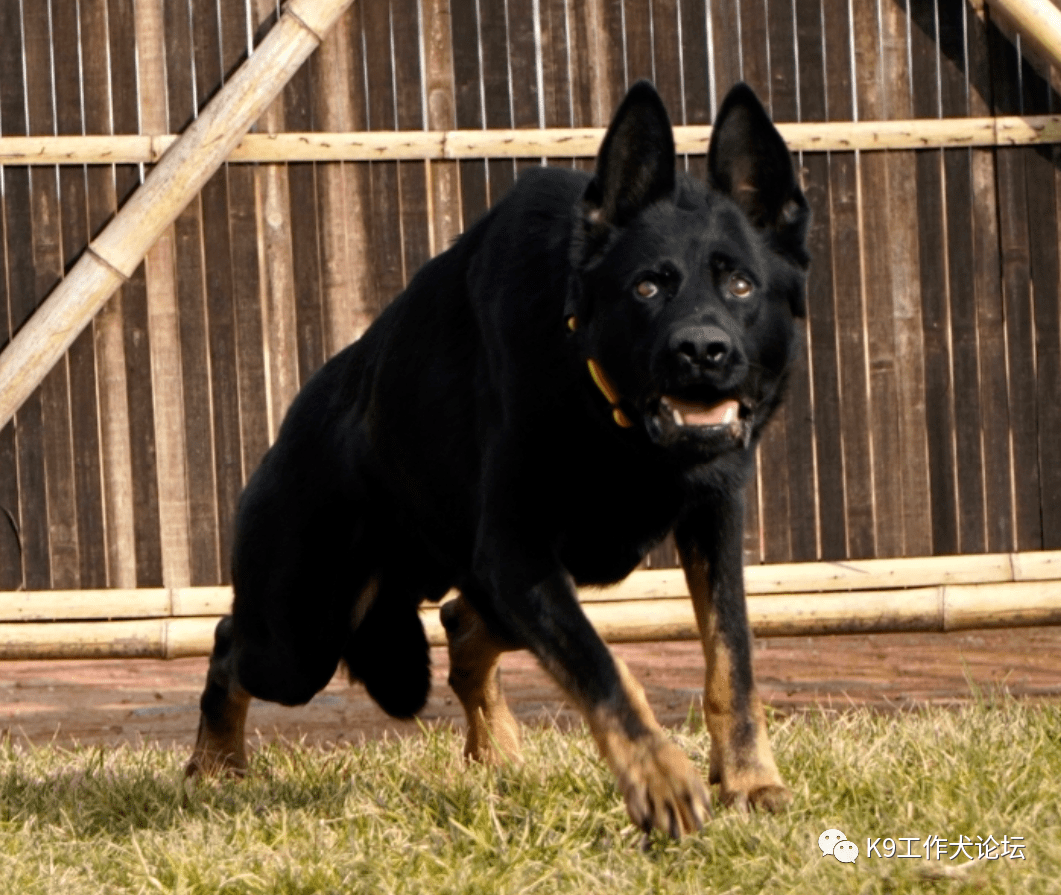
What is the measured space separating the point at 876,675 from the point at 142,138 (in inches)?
157

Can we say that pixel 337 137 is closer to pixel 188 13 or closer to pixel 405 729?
pixel 188 13

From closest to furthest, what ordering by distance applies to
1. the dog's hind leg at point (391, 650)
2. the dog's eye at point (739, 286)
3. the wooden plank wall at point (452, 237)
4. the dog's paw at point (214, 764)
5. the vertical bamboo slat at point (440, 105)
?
the dog's eye at point (739, 286) < the dog's hind leg at point (391, 650) < the dog's paw at point (214, 764) < the wooden plank wall at point (452, 237) < the vertical bamboo slat at point (440, 105)

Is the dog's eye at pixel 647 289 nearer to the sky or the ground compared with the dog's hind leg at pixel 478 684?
nearer to the sky

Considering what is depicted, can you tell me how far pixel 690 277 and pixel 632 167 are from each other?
1.07 feet

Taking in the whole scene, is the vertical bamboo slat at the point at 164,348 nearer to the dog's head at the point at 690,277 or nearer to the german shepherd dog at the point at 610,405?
the german shepherd dog at the point at 610,405

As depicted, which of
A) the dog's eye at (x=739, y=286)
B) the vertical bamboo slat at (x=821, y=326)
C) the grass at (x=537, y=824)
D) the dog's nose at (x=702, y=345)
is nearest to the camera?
the grass at (x=537, y=824)

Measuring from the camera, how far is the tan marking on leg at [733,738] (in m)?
3.31

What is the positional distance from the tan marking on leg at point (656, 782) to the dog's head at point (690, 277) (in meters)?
0.61

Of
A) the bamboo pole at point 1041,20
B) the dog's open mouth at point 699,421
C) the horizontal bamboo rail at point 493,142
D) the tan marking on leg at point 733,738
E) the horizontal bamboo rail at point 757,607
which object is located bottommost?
the horizontal bamboo rail at point 757,607

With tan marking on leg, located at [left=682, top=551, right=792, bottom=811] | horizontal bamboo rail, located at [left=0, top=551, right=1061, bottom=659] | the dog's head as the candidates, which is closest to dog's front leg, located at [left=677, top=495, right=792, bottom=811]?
tan marking on leg, located at [left=682, top=551, right=792, bottom=811]

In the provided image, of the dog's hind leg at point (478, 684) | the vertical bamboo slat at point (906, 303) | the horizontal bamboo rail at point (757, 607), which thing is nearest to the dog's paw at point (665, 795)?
the dog's hind leg at point (478, 684)

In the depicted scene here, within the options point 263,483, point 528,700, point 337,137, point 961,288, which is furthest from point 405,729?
point 961,288

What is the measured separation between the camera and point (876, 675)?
6375mm

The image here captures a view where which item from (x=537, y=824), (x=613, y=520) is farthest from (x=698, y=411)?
(x=537, y=824)
